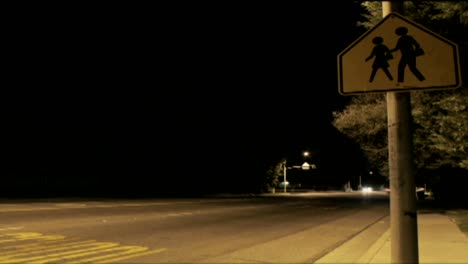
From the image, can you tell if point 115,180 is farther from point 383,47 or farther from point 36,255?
point 383,47

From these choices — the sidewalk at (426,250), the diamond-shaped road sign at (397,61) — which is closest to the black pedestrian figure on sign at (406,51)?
the diamond-shaped road sign at (397,61)

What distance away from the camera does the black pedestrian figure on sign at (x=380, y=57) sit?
4191mm

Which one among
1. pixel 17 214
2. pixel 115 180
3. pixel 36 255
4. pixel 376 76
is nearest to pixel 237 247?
pixel 36 255

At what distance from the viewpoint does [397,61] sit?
4156 mm

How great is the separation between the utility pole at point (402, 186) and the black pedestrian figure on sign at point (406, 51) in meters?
0.18

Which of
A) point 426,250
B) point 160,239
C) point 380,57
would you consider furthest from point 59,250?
point 380,57

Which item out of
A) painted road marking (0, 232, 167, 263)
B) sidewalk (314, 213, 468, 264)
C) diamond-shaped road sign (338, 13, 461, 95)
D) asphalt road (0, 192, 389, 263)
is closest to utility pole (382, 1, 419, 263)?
diamond-shaped road sign (338, 13, 461, 95)

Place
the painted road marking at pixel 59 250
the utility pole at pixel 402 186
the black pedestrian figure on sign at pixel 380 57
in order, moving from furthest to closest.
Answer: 1. the painted road marking at pixel 59 250
2. the black pedestrian figure on sign at pixel 380 57
3. the utility pole at pixel 402 186

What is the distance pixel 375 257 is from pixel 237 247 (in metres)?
3.41

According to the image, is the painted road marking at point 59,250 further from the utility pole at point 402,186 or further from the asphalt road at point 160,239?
the utility pole at point 402,186

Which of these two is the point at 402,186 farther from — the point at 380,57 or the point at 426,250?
the point at 426,250

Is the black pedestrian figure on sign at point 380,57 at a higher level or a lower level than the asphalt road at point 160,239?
higher

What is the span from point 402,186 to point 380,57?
1.08m

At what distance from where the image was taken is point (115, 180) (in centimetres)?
4750
